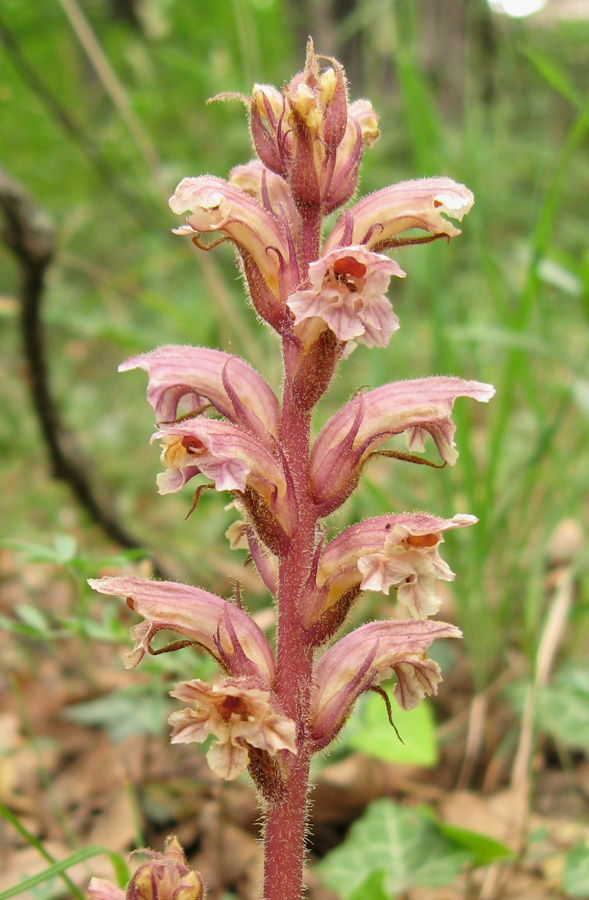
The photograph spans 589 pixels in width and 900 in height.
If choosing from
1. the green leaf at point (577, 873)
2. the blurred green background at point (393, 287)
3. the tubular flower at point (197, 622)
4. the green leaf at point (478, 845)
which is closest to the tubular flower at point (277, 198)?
the blurred green background at point (393, 287)

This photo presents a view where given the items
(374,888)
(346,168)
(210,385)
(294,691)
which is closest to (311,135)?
(346,168)

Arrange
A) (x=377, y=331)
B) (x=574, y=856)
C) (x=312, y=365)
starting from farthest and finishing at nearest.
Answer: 1. (x=574, y=856)
2. (x=312, y=365)
3. (x=377, y=331)

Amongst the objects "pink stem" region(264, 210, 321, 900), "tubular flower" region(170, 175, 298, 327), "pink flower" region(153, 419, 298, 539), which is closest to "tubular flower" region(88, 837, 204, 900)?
→ "pink stem" region(264, 210, 321, 900)

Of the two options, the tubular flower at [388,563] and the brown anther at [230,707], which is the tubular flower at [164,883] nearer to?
the brown anther at [230,707]

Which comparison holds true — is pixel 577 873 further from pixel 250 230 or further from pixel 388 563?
pixel 250 230

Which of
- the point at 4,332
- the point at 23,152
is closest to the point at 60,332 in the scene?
the point at 4,332

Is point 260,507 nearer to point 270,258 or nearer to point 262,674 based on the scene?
point 262,674

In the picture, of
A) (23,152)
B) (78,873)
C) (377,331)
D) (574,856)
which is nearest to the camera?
(377,331)
